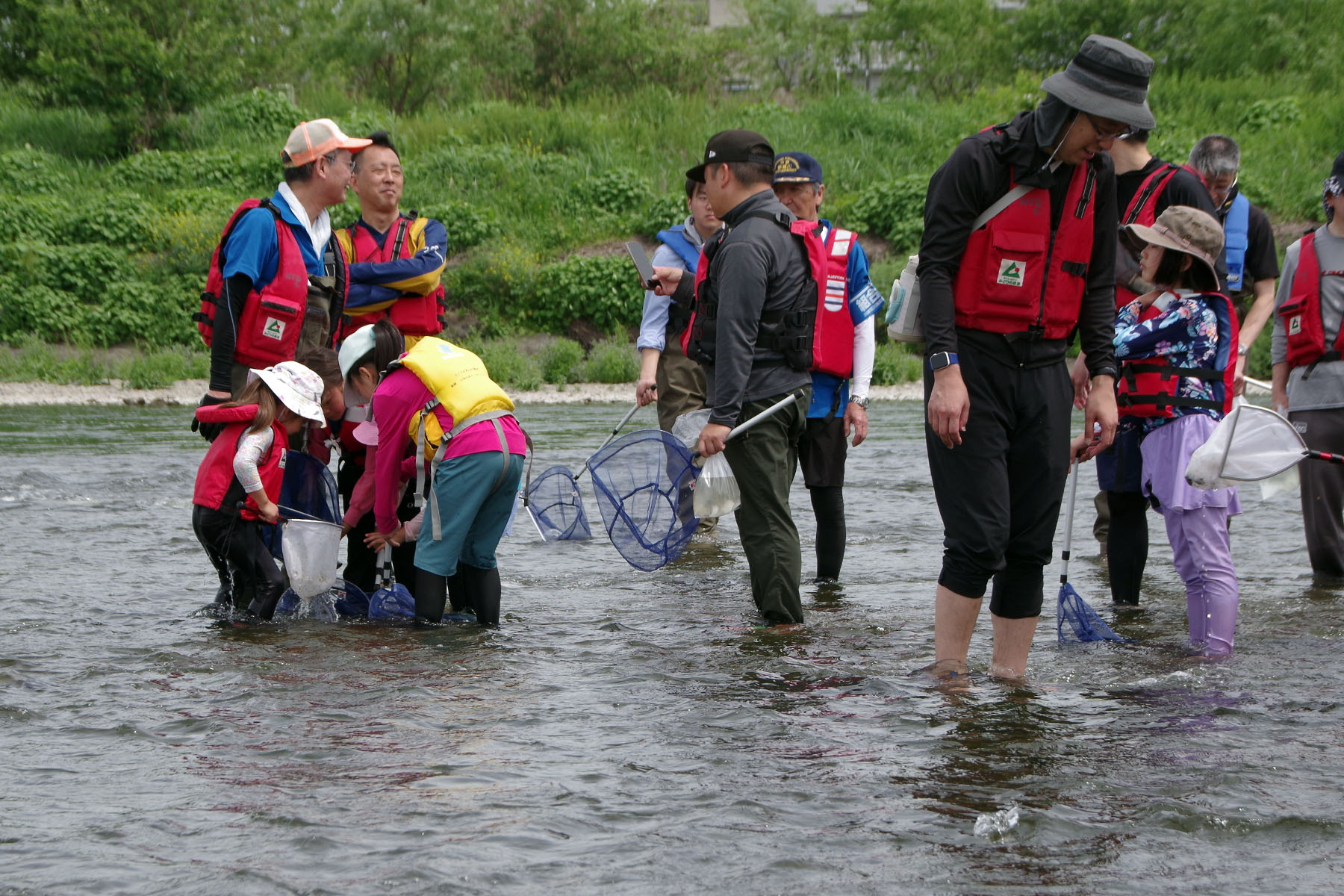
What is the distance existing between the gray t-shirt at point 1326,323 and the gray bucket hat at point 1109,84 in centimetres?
274

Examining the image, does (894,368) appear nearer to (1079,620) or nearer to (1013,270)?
(1079,620)

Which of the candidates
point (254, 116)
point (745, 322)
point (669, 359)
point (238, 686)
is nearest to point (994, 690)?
point (745, 322)

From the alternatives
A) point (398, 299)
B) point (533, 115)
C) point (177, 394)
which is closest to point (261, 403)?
point (398, 299)

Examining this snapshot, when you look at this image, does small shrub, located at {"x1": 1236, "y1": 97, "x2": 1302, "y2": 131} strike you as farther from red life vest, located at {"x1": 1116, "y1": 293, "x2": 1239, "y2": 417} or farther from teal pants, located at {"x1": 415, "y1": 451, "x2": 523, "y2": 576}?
teal pants, located at {"x1": 415, "y1": 451, "x2": 523, "y2": 576}

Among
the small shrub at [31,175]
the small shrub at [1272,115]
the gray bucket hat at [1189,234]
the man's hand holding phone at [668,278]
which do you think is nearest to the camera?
the gray bucket hat at [1189,234]

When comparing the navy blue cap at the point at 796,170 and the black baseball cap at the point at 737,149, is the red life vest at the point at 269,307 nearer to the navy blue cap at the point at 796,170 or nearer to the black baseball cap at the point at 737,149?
the black baseball cap at the point at 737,149

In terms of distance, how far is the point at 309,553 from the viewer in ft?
18.9

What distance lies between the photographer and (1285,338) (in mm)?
6938

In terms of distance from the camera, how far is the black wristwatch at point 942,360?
4.26 metres

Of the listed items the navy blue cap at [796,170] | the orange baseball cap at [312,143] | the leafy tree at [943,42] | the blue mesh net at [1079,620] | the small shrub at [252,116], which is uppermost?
the leafy tree at [943,42]

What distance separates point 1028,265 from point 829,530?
276 cm

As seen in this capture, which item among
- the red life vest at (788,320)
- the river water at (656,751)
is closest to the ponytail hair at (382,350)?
the river water at (656,751)

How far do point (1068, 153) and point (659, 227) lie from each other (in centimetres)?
2293

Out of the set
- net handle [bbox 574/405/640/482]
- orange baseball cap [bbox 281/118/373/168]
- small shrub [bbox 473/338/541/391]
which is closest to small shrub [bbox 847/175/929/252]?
small shrub [bbox 473/338/541/391]
